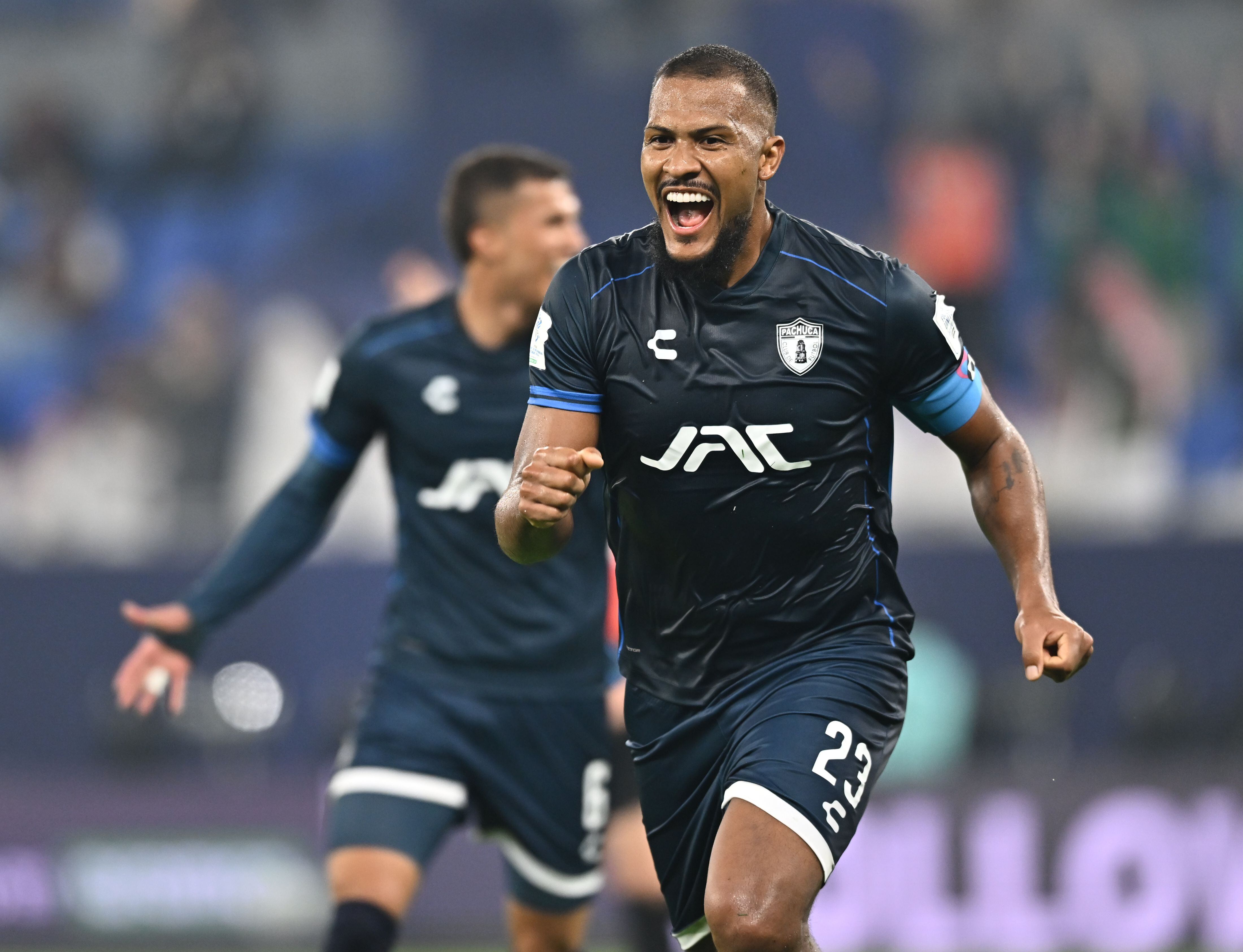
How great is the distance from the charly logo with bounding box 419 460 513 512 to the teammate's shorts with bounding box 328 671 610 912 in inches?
22.3

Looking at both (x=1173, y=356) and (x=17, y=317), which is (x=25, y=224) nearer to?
(x=17, y=317)

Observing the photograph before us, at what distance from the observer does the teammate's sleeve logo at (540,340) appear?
165 inches

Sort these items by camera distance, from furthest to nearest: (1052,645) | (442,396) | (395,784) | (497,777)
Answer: (442,396) → (497,777) → (395,784) → (1052,645)

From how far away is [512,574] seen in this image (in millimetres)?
5574

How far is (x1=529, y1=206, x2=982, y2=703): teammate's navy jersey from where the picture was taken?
4.16 meters

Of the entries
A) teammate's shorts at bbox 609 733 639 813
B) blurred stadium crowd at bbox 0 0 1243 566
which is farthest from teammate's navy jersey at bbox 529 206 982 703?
blurred stadium crowd at bbox 0 0 1243 566

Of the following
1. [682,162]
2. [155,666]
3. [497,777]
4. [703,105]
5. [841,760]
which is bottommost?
[497,777]

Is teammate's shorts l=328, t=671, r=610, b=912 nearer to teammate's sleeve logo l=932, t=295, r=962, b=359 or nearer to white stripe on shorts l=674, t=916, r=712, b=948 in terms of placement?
white stripe on shorts l=674, t=916, r=712, b=948

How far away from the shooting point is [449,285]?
12.1 metres

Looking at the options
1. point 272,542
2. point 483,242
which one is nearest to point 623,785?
point 272,542

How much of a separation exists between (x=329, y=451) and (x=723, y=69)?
7.10 feet

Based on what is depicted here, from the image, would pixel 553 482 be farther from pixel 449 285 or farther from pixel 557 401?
pixel 449 285

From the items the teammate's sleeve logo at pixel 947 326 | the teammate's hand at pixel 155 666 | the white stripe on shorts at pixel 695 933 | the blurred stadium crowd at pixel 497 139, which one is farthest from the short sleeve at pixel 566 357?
the blurred stadium crowd at pixel 497 139

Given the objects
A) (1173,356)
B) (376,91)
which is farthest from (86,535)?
(1173,356)
